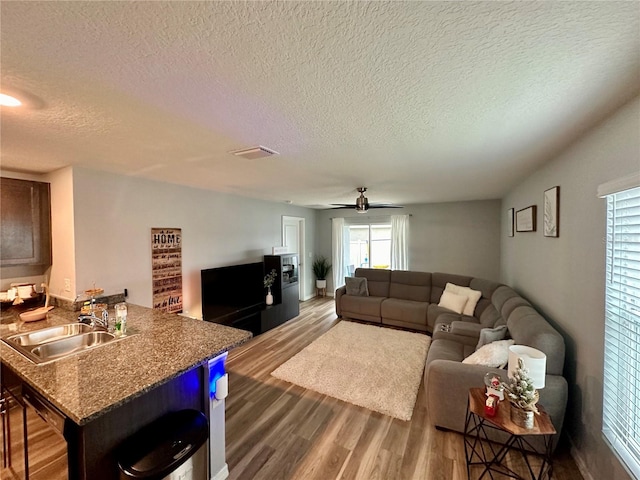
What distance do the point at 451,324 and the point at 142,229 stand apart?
4170mm

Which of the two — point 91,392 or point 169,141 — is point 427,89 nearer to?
point 169,141

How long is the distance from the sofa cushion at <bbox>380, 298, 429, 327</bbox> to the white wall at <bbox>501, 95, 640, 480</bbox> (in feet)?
7.02

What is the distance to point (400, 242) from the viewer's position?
618cm

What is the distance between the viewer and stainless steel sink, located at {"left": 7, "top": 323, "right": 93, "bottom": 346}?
6.34 ft

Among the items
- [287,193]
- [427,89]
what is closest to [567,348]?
[427,89]

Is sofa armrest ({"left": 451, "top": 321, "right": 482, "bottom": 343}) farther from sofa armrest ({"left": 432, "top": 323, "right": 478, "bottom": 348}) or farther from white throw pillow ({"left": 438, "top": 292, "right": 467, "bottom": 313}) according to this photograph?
white throw pillow ({"left": 438, "top": 292, "right": 467, "bottom": 313})

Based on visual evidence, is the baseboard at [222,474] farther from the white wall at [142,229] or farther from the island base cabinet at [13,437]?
the white wall at [142,229]

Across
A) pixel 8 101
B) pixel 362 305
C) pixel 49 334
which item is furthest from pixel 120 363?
pixel 362 305

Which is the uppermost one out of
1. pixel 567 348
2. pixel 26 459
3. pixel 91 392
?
pixel 91 392

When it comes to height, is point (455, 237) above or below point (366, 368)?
above

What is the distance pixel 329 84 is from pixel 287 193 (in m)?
3.19

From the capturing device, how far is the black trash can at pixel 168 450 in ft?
3.89

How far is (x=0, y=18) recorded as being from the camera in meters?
0.80

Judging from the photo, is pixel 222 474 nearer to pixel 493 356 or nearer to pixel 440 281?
pixel 493 356
